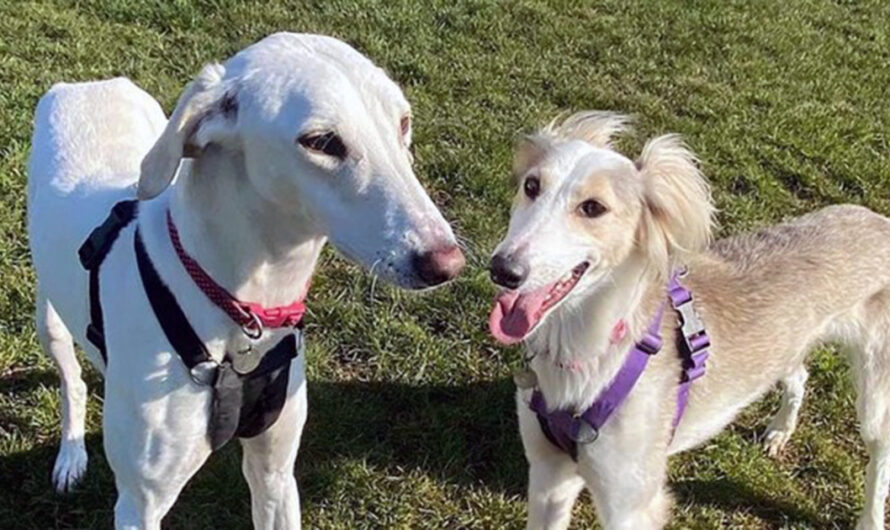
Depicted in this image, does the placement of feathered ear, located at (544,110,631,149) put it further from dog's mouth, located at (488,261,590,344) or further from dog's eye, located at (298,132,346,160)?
dog's eye, located at (298,132,346,160)

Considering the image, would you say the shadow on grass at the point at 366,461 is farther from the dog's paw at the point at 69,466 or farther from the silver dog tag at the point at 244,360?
the silver dog tag at the point at 244,360

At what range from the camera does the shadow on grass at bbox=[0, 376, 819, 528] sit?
13.6 ft

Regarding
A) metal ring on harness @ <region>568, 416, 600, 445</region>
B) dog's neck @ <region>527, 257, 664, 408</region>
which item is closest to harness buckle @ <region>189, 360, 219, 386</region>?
dog's neck @ <region>527, 257, 664, 408</region>

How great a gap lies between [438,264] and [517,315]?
3.11 feet

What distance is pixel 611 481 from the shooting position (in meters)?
3.56

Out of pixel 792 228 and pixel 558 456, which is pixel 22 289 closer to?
pixel 558 456

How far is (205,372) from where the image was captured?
114 inches

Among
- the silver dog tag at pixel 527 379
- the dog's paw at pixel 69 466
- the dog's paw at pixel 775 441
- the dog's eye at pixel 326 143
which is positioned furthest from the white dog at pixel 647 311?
the dog's paw at pixel 69 466

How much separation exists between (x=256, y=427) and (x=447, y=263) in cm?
108

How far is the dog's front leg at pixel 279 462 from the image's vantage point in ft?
10.5

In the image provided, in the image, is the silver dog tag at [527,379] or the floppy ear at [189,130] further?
the silver dog tag at [527,379]

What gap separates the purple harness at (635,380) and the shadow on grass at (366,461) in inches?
36.5

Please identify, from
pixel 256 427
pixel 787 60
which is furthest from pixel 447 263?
pixel 787 60

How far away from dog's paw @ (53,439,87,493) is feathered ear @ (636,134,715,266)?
7.69 ft
